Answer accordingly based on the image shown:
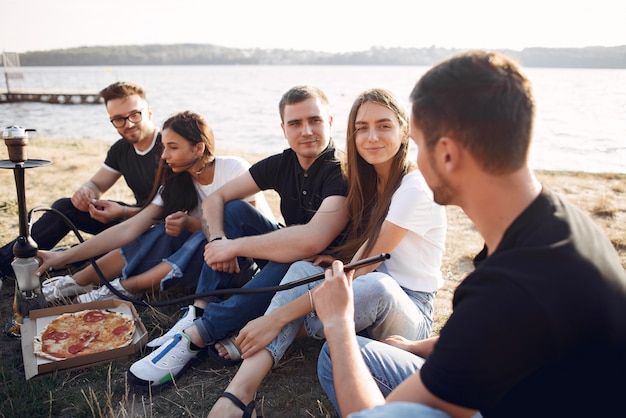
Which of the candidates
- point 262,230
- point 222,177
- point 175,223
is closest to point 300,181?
point 262,230

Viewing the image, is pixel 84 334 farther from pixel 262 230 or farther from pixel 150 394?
pixel 262 230

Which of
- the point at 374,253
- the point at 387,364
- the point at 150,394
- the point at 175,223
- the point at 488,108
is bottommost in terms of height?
the point at 150,394

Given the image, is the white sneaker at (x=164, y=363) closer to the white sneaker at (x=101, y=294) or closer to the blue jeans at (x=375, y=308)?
the blue jeans at (x=375, y=308)

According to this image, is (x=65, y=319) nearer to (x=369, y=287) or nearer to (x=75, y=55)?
(x=369, y=287)

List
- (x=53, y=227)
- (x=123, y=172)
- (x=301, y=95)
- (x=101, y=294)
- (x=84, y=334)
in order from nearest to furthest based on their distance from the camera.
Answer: (x=84, y=334) → (x=301, y=95) → (x=101, y=294) → (x=53, y=227) → (x=123, y=172)

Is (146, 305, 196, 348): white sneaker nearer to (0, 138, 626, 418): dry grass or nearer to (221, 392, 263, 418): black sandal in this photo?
(0, 138, 626, 418): dry grass

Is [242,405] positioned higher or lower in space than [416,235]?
lower

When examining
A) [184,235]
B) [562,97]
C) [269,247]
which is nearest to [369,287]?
[269,247]

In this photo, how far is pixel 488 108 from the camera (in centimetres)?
124

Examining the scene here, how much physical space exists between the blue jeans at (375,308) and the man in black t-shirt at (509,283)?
0.83 meters

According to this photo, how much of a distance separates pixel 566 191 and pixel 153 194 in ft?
17.4

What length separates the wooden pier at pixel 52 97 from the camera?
39.6m

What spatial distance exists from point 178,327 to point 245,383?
→ 0.78m

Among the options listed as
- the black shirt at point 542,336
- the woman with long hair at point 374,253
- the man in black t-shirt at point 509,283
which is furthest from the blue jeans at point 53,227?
the black shirt at point 542,336
